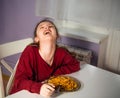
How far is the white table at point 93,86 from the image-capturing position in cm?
103

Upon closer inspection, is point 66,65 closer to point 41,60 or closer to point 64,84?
point 41,60

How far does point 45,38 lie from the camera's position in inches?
46.6

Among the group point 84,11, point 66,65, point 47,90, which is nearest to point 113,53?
point 84,11

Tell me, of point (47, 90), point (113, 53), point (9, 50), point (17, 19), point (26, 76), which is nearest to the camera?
point (47, 90)

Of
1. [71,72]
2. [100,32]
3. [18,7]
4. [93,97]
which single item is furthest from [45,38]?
[18,7]

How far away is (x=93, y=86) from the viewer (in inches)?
45.4

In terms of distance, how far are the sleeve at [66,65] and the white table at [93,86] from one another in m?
0.04

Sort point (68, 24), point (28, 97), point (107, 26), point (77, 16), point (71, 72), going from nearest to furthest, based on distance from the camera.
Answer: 1. point (28, 97)
2. point (71, 72)
3. point (107, 26)
4. point (77, 16)
5. point (68, 24)

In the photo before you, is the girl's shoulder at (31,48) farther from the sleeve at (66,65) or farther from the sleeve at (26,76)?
the sleeve at (66,65)

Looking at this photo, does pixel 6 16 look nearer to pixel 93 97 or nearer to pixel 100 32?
pixel 100 32

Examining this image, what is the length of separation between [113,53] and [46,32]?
0.84m

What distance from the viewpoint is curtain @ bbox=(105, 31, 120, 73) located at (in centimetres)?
181

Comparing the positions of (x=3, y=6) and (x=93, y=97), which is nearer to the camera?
(x=93, y=97)

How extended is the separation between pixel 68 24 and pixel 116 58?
0.59 m
